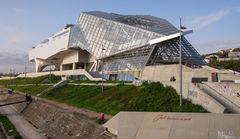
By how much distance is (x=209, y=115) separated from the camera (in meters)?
17.2

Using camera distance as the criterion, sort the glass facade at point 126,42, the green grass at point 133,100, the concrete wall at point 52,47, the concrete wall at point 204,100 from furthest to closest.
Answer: the concrete wall at point 52,47 < the glass facade at point 126,42 < the green grass at point 133,100 < the concrete wall at point 204,100

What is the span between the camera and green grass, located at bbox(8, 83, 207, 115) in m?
25.4

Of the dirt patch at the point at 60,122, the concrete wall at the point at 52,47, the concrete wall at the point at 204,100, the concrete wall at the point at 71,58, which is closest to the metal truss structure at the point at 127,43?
the concrete wall at the point at 52,47

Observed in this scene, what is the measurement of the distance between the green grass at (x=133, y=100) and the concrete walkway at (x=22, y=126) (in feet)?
19.5

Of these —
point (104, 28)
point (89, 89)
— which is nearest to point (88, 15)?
point (104, 28)

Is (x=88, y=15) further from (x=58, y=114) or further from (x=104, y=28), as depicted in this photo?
(x=58, y=114)

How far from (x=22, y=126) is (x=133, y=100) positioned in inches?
573

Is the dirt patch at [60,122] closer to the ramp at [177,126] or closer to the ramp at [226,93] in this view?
the ramp at [177,126]

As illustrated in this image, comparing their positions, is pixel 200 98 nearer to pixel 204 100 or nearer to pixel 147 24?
pixel 204 100

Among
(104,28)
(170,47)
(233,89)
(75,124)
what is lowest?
(75,124)

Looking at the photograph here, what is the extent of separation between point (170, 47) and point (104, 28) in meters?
19.7

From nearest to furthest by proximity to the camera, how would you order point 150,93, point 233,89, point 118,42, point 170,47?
point 233,89 < point 150,93 < point 170,47 < point 118,42

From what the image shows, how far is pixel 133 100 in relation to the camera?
2942cm

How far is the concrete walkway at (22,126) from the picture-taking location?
31031 mm
